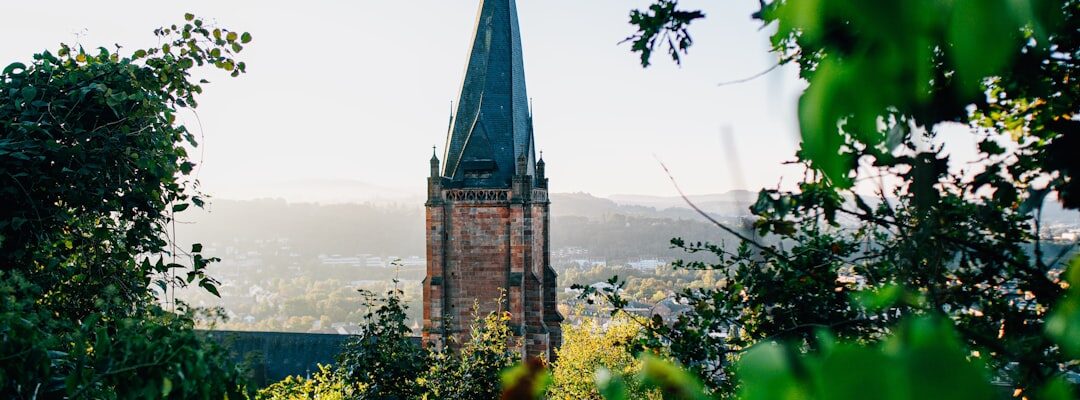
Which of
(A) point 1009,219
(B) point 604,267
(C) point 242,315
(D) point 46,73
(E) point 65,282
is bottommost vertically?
(C) point 242,315

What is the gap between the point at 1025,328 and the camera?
2.98m

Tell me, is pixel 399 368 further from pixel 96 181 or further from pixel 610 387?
pixel 610 387

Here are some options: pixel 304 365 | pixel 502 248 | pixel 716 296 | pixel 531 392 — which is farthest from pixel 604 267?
pixel 531 392

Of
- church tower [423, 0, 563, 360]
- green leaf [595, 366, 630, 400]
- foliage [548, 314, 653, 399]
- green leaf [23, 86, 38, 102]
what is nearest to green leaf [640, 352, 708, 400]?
green leaf [595, 366, 630, 400]

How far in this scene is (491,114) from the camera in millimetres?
23516

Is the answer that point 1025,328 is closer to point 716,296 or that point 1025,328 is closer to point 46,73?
point 716,296

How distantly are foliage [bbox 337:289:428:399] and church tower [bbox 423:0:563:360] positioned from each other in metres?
13.6

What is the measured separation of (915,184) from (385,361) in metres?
7.91

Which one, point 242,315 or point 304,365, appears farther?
point 242,315

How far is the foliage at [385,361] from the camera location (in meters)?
8.64

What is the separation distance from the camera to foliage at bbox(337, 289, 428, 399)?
8641 mm

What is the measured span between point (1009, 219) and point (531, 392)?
335 cm

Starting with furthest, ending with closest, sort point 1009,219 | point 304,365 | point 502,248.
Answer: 1. point 304,365
2. point 502,248
3. point 1009,219

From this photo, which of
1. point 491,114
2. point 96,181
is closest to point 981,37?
point 96,181
